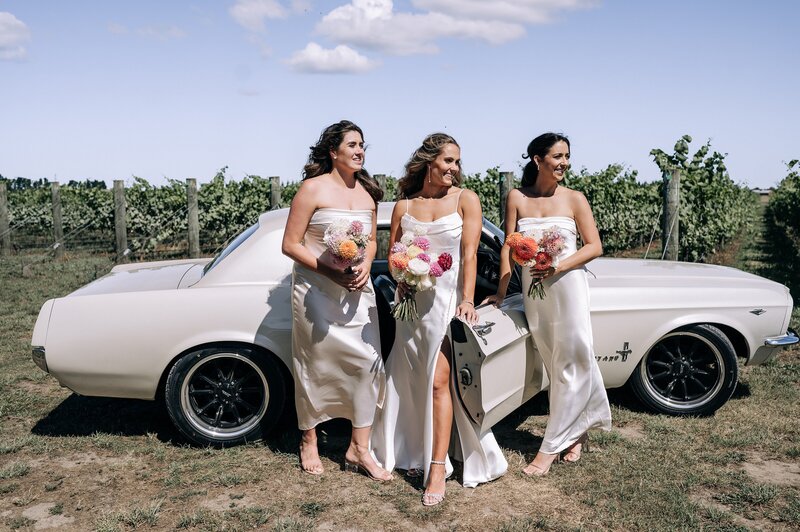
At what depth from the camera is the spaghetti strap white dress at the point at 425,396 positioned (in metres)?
4.19

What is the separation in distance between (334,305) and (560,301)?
4.43 ft

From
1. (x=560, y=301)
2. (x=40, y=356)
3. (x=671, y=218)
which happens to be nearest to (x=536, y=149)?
(x=560, y=301)

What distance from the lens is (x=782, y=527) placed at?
3.79 m

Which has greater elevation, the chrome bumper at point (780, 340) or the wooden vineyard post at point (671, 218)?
the wooden vineyard post at point (671, 218)

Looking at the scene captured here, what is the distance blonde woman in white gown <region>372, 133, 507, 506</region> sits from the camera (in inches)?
164

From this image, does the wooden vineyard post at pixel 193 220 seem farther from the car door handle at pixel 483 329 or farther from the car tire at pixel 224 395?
the car door handle at pixel 483 329

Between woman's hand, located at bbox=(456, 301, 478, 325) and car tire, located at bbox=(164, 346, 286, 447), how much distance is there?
1360 mm

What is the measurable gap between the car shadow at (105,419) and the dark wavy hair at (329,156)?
2.20 meters

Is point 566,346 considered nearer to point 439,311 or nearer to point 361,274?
point 439,311

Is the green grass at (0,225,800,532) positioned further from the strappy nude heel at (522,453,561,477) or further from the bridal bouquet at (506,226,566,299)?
the bridal bouquet at (506,226,566,299)

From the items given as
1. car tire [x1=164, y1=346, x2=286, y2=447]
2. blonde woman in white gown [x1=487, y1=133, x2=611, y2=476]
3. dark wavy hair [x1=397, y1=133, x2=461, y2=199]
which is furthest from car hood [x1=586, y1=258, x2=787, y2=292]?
car tire [x1=164, y1=346, x2=286, y2=447]

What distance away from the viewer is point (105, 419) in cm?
565

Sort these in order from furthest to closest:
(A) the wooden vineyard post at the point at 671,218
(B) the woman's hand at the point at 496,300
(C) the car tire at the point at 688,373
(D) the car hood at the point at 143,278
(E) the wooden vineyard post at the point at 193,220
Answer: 1. (E) the wooden vineyard post at the point at 193,220
2. (A) the wooden vineyard post at the point at 671,218
3. (C) the car tire at the point at 688,373
4. (D) the car hood at the point at 143,278
5. (B) the woman's hand at the point at 496,300

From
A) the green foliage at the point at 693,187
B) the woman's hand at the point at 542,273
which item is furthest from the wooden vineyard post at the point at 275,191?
the woman's hand at the point at 542,273
